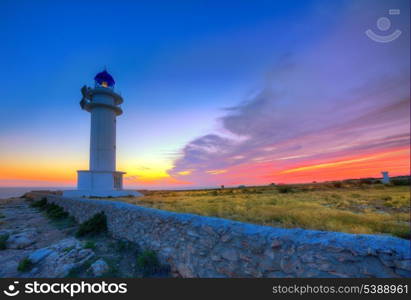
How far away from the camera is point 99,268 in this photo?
5773 mm

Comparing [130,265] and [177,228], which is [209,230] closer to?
[177,228]

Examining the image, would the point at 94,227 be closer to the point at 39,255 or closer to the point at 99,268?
the point at 39,255

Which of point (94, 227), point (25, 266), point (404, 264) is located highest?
point (404, 264)

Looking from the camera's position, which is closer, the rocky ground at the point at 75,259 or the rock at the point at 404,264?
the rock at the point at 404,264

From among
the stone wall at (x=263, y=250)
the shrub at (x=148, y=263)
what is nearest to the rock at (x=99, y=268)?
the shrub at (x=148, y=263)

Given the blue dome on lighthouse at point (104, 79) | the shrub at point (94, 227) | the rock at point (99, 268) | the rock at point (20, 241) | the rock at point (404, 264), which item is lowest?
the rock at point (20, 241)

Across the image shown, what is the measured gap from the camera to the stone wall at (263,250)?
2658 mm

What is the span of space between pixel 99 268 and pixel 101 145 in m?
23.5

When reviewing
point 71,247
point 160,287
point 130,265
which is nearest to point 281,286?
point 160,287

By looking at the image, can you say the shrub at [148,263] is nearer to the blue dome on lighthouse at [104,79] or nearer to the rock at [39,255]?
the rock at [39,255]

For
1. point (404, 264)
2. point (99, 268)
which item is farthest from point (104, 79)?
point (404, 264)

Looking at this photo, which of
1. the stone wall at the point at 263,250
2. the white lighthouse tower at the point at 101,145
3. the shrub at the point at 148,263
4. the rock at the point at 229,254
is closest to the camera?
the stone wall at the point at 263,250

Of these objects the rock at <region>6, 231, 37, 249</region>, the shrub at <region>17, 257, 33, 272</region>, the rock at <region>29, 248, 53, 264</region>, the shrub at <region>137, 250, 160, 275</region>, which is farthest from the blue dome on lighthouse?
the shrub at <region>137, 250, 160, 275</region>

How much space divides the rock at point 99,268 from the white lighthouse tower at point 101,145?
20186 millimetres
